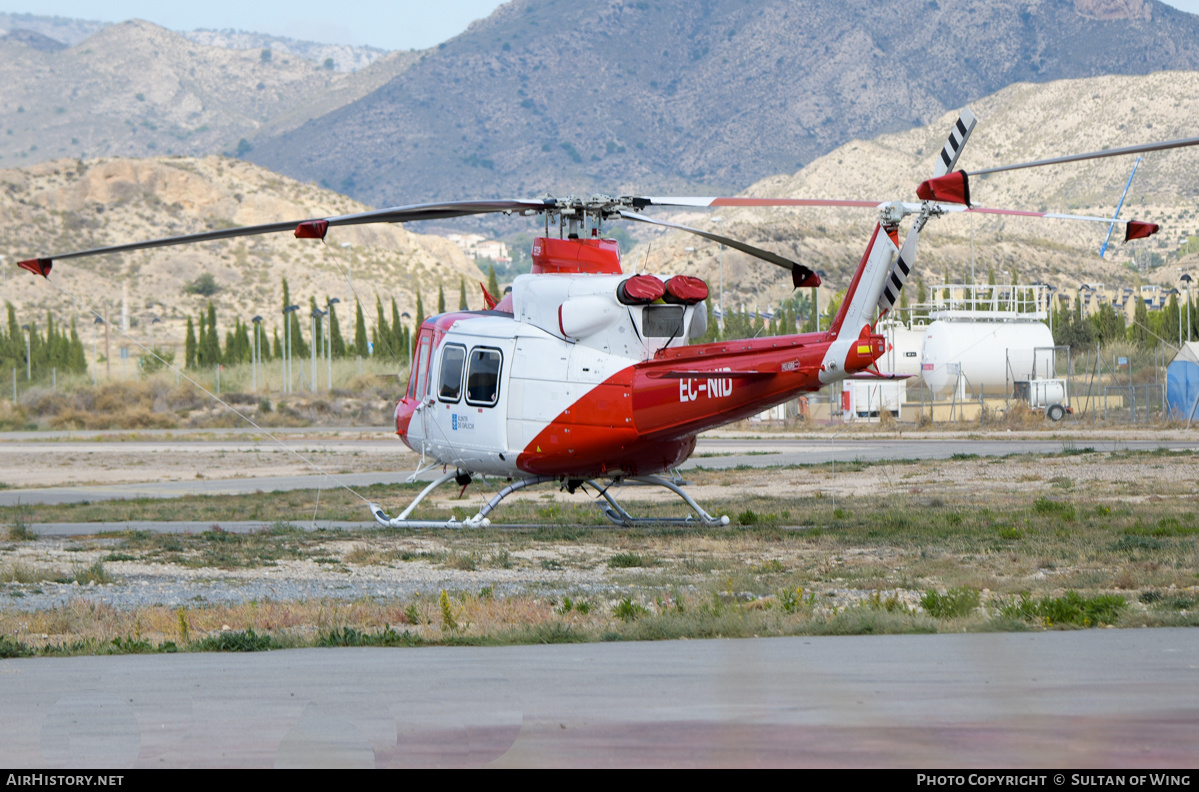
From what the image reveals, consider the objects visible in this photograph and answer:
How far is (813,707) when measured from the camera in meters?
6.60

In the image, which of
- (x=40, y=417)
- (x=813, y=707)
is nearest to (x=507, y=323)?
(x=813, y=707)

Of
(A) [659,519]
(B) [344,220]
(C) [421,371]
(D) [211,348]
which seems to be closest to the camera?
(B) [344,220]

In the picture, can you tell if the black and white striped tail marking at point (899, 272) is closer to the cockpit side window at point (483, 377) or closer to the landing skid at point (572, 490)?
the landing skid at point (572, 490)

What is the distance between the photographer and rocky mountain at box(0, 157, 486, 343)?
136875 millimetres

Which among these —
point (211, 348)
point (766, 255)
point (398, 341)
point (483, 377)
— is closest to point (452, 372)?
point (483, 377)

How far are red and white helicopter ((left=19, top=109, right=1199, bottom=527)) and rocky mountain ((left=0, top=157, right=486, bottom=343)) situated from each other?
4671 inches

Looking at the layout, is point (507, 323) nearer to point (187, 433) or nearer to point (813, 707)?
point (813, 707)

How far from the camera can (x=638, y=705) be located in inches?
270

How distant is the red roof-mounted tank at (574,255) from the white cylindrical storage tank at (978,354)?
4604 cm

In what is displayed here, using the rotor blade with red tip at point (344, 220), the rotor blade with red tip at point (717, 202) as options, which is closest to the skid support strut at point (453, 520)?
the rotor blade with red tip at point (717, 202)

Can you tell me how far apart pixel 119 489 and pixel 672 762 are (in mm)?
28867

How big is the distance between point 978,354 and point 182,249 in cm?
10617

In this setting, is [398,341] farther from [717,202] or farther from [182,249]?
[717,202]

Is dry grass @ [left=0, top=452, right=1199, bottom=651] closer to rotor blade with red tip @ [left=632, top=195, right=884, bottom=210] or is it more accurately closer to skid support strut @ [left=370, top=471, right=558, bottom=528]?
skid support strut @ [left=370, top=471, right=558, bottom=528]
